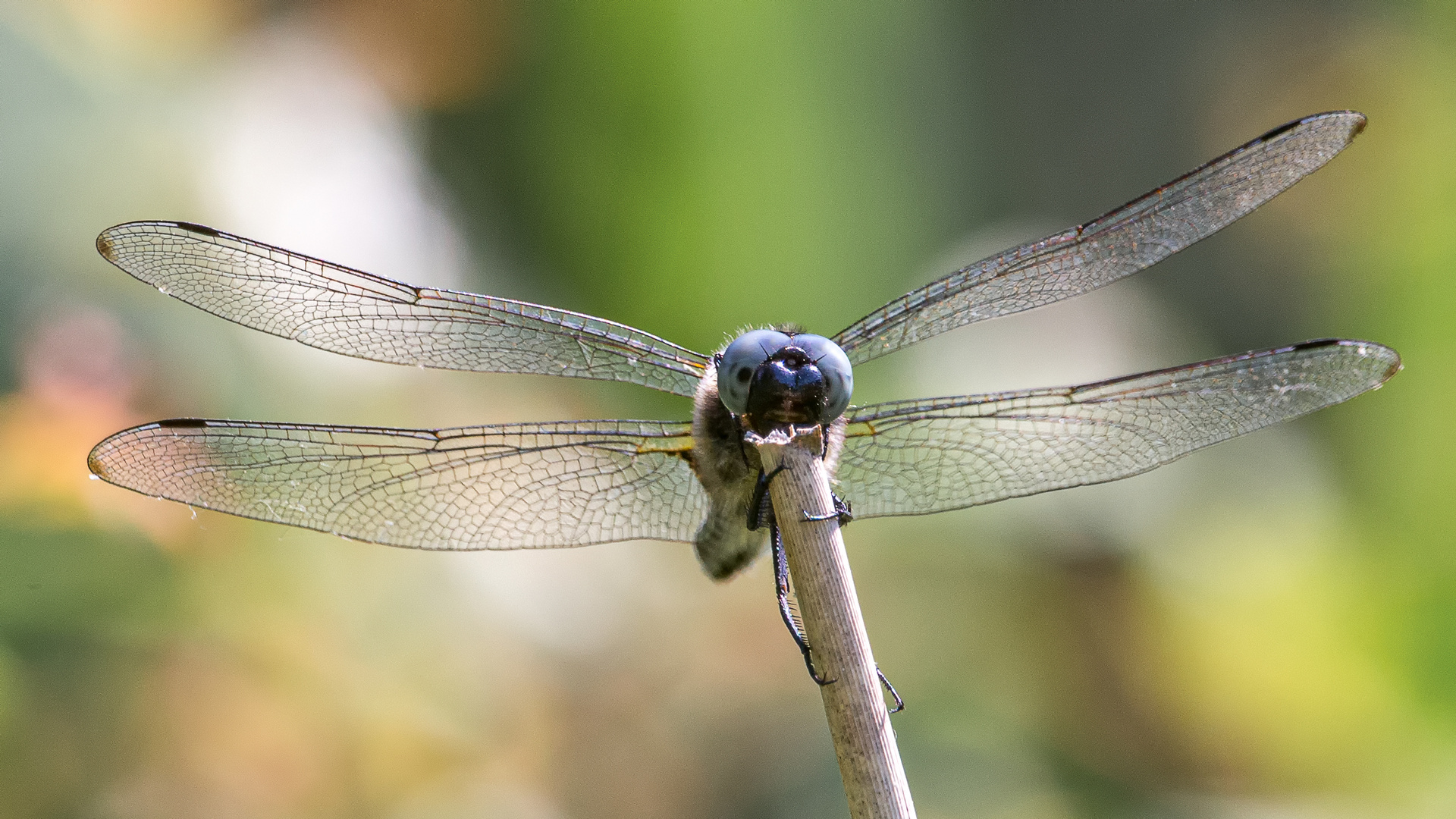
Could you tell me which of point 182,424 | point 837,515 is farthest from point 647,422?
point 182,424

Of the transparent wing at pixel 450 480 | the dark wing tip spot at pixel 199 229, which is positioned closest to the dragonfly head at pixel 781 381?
the transparent wing at pixel 450 480

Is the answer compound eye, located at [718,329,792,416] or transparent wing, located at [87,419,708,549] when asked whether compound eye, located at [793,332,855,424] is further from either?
transparent wing, located at [87,419,708,549]

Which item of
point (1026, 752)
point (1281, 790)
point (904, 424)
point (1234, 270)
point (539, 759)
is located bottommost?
point (1281, 790)

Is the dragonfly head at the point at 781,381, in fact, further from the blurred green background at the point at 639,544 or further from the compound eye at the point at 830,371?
the blurred green background at the point at 639,544

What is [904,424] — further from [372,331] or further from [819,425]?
[372,331]

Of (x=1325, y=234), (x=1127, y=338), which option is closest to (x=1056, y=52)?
(x=1325, y=234)

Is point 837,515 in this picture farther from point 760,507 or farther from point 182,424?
point 182,424
